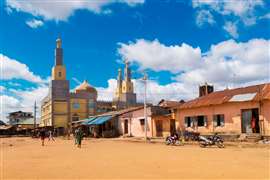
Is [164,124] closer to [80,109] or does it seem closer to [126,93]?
[80,109]

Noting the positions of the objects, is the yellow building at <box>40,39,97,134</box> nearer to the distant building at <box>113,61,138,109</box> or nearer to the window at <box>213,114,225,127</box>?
the distant building at <box>113,61,138,109</box>

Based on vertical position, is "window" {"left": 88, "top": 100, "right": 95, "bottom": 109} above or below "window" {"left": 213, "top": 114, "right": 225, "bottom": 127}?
above

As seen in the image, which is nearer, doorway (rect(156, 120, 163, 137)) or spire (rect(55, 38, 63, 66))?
doorway (rect(156, 120, 163, 137))

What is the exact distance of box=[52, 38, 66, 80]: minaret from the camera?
77.6 m

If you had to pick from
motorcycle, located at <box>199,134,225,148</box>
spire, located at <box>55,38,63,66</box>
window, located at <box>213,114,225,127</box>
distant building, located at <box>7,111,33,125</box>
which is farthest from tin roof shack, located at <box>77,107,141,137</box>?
distant building, located at <box>7,111,33,125</box>

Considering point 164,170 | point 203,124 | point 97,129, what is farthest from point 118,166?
point 97,129

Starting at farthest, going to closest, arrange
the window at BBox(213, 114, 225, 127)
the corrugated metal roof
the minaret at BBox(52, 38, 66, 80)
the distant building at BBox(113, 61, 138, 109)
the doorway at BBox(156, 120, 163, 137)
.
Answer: the distant building at BBox(113, 61, 138, 109)
the minaret at BBox(52, 38, 66, 80)
the doorway at BBox(156, 120, 163, 137)
the window at BBox(213, 114, 225, 127)
the corrugated metal roof

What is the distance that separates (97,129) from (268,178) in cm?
4422

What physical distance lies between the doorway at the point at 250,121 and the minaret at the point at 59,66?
53851 millimetres

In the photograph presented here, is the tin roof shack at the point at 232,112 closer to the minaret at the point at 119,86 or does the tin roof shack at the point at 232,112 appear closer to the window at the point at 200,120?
the window at the point at 200,120

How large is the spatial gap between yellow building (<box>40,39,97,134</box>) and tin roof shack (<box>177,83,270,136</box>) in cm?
4238

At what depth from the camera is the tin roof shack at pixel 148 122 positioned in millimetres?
41812

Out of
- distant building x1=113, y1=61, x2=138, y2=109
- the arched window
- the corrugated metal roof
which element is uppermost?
distant building x1=113, y1=61, x2=138, y2=109

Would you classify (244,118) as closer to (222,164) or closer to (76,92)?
(222,164)
